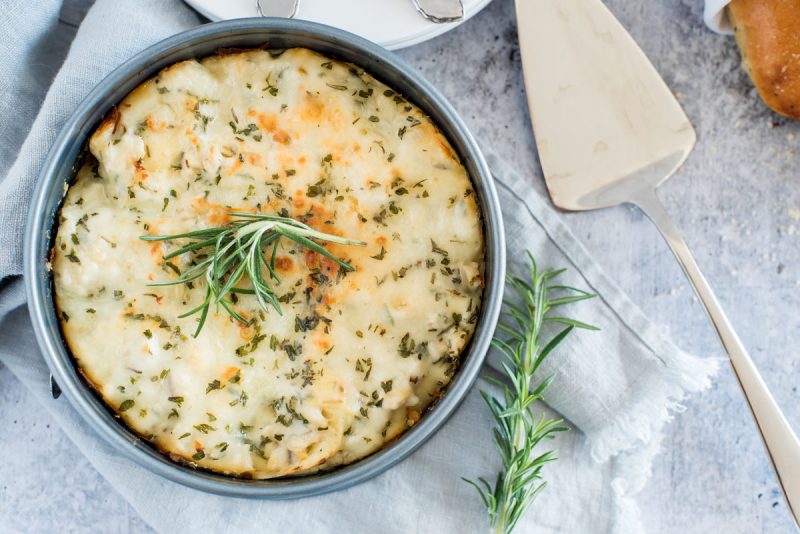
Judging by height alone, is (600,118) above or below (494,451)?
above

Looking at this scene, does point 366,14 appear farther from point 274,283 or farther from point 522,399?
point 522,399

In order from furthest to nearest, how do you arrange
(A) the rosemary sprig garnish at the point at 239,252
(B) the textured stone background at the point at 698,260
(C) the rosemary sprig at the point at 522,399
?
1. (B) the textured stone background at the point at 698,260
2. (C) the rosemary sprig at the point at 522,399
3. (A) the rosemary sprig garnish at the point at 239,252

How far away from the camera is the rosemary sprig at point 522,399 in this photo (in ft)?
5.94

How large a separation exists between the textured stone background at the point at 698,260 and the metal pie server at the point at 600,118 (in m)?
0.08

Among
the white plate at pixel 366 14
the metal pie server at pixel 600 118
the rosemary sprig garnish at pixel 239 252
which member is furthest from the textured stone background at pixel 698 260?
the rosemary sprig garnish at pixel 239 252

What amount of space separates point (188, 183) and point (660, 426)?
1.29 metres

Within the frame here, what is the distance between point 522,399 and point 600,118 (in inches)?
29.5

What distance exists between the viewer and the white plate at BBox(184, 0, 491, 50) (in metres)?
1.90

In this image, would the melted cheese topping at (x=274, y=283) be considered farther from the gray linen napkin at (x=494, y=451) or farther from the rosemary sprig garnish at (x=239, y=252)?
the gray linen napkin at (x=494, y=451)

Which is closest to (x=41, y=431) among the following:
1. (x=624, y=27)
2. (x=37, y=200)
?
(x=37, y=200)

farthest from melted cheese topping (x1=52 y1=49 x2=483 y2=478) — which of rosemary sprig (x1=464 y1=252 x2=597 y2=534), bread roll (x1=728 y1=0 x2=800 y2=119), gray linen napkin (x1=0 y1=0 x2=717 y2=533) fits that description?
bread roll (x1=728 y1=0 x2=800 y2=119)

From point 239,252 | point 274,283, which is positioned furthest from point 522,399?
point 239,252

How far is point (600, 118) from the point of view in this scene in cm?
201

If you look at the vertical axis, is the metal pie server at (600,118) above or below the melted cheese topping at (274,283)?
above
